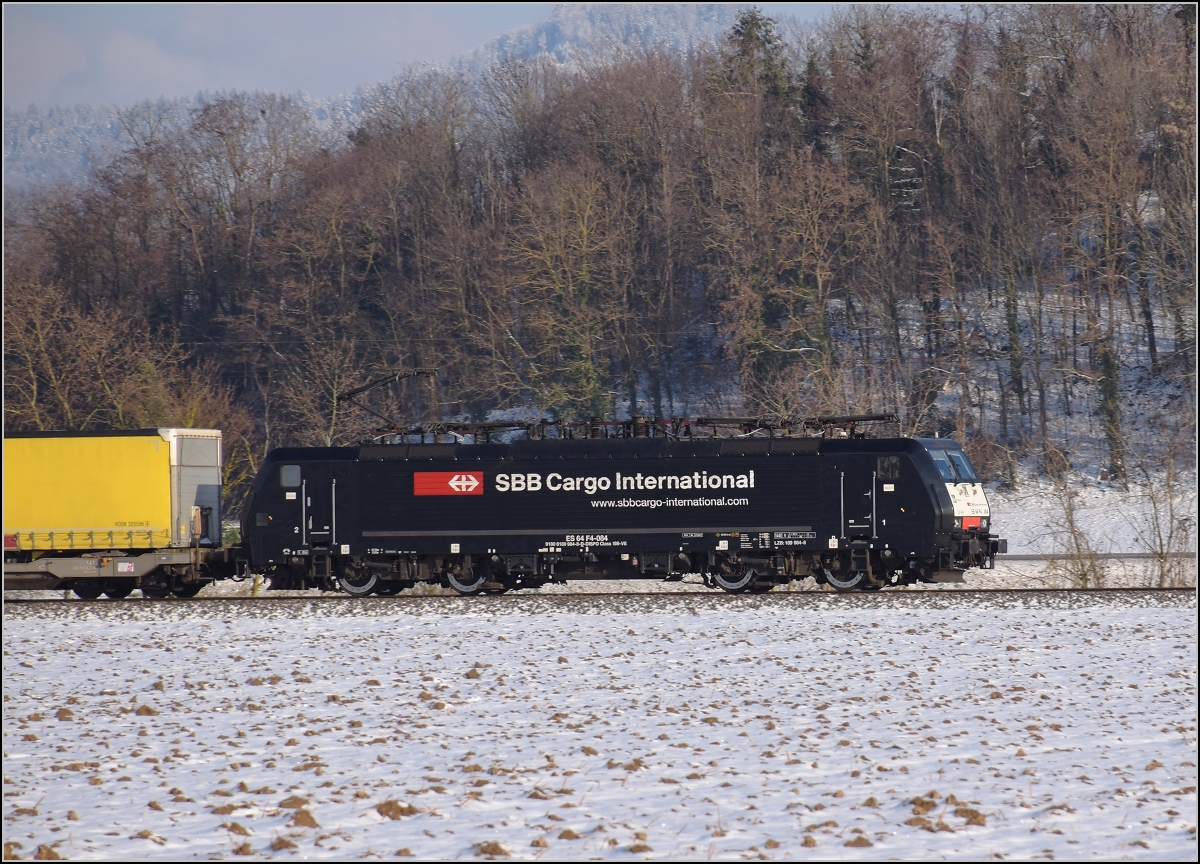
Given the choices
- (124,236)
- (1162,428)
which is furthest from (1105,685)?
(124,236)

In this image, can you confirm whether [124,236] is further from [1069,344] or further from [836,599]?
[836,599]

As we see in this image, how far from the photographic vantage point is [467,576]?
23906 mm

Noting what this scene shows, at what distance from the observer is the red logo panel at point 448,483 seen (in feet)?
76.8

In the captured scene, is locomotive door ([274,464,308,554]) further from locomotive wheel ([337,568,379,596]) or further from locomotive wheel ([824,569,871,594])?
locomotive wheel ([824,569,871,594])

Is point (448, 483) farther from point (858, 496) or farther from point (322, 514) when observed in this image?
point (858, 496)

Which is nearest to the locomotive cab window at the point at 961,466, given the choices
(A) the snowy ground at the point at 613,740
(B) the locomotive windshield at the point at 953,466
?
(B) the locomotive windshield at the point at 953,466

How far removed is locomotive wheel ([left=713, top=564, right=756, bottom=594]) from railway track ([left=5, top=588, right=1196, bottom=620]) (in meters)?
0.98

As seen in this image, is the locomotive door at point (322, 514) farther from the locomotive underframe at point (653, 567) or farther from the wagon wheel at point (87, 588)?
the wagon wheel at point (87, 588)

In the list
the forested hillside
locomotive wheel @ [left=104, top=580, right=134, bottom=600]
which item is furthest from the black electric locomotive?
the forested hillside

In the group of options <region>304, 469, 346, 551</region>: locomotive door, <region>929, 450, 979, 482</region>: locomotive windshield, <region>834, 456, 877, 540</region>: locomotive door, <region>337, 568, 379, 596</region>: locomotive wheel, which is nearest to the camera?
<region>834, 456, 877, 540</region>: locomotive door

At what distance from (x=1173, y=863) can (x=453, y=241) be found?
1958 inches

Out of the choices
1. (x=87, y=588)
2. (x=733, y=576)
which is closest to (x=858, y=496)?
(x=733, y=576)

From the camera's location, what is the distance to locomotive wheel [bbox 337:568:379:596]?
24.1 m

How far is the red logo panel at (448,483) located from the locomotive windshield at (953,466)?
8.40 meters
